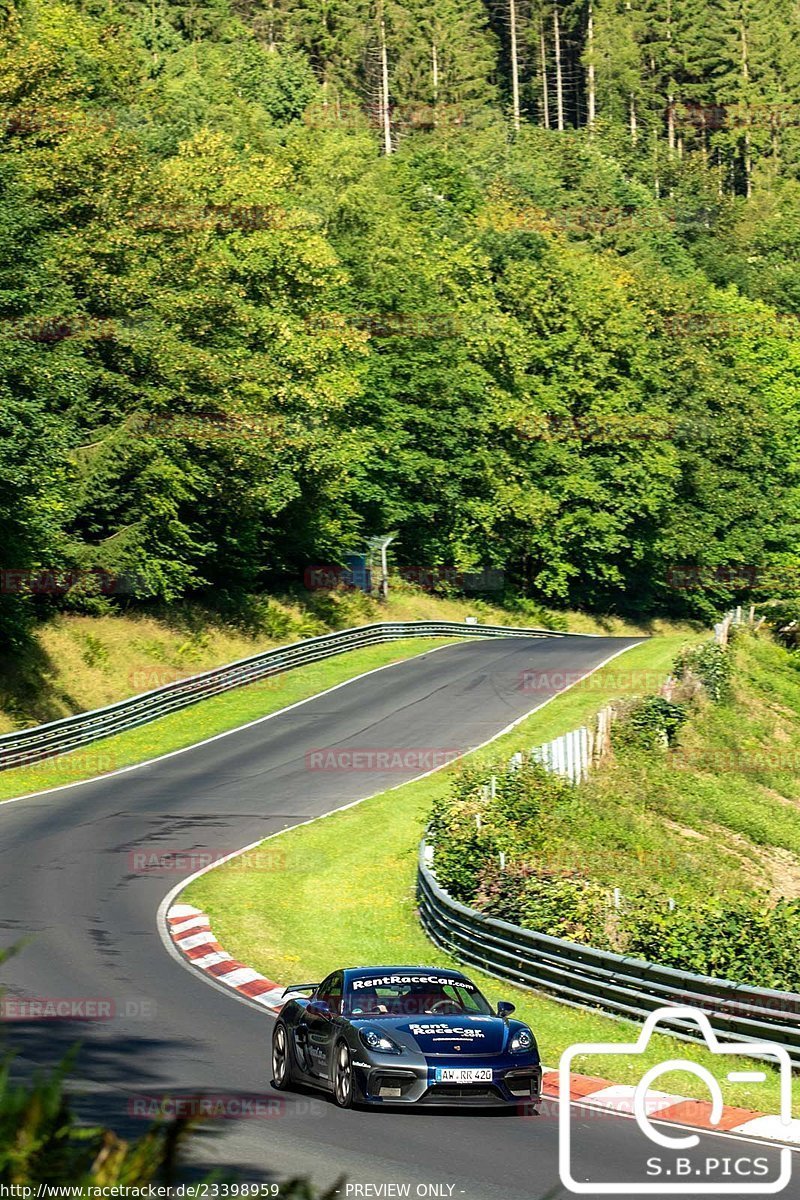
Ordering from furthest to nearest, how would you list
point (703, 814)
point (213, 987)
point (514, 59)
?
point (514, 59) → point (703, 814) → point (213, 987)

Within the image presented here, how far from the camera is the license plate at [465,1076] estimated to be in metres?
13.6

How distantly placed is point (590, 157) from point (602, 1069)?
123831 millimetres

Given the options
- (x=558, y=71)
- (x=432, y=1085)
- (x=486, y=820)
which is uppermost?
(x=558, y=71)

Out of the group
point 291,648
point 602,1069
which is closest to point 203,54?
point 291,648

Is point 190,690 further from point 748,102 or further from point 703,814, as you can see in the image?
point 748,102

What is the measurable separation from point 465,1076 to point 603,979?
19.8ft

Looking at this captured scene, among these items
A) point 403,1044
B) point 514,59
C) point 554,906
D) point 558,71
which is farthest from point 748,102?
point 403,1044

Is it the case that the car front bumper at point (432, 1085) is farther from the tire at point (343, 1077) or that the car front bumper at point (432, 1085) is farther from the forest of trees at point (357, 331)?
the forest of trees at point (357, 331)

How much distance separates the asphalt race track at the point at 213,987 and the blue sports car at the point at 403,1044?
24 cm

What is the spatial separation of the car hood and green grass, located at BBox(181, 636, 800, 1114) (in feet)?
8.46

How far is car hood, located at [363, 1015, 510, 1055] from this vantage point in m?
13.9

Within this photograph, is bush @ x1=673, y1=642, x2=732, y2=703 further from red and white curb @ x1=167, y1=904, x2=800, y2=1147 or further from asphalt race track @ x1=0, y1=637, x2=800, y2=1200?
red and white curb @ x1=167, y1=904, x2=800, y2=1147

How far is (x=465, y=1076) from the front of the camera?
535 inches

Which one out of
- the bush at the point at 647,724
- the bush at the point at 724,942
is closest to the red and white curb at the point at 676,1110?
the bush at the point at 724,942
